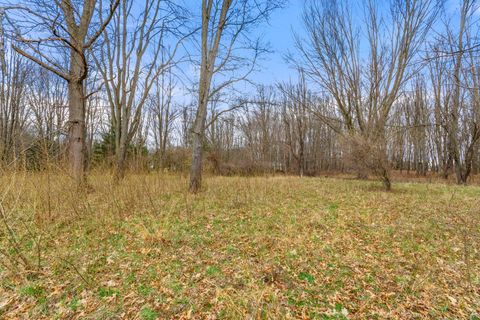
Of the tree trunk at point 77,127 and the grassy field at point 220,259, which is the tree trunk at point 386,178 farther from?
the tree trunk at point 77,127

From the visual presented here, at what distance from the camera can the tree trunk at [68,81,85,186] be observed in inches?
187

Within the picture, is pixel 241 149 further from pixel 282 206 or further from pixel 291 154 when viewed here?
pixel 282 206

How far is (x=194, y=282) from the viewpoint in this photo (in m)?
2.42

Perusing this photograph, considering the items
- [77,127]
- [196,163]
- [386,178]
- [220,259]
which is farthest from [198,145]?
[386,178]

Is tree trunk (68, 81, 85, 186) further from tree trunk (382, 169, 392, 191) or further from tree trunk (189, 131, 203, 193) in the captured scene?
tree trunk (382, 169, 392, 191)

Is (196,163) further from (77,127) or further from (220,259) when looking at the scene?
(220,259)

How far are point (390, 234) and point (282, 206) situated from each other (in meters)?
2.35

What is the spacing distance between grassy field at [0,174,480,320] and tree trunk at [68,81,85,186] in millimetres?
560

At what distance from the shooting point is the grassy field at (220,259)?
2.08 meters

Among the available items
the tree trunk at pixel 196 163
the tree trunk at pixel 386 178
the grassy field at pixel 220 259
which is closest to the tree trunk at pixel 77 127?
the grassy field at pixel 220 259

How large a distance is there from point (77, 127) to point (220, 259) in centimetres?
460

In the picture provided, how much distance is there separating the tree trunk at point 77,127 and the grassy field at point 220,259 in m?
0.56

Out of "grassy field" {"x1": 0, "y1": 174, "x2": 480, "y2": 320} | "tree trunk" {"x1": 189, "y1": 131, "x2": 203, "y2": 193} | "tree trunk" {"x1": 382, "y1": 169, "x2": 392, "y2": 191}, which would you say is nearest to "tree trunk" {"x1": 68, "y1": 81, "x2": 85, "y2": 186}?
"grassy field" {"x1": 0, "y1": 174, "x2": 480, "y2": 320}

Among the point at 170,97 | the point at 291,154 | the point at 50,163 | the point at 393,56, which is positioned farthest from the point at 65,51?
the point at 291,154
